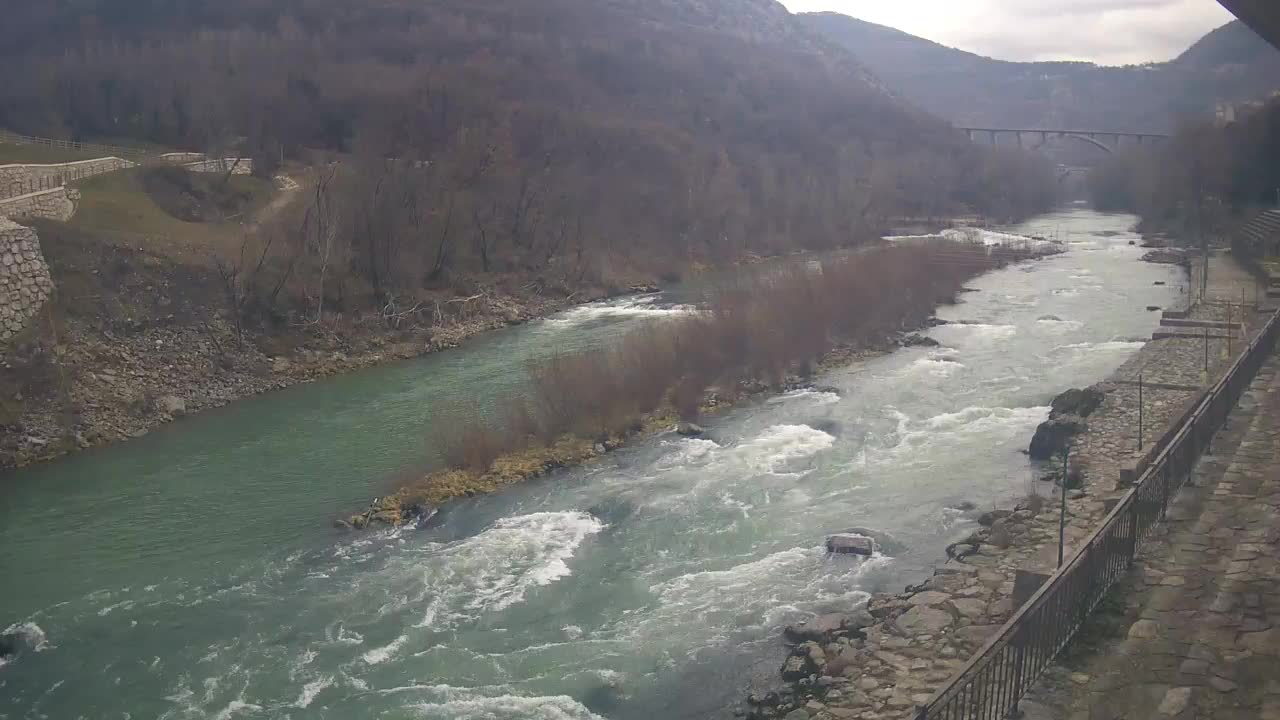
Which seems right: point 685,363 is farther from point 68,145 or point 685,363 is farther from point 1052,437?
point 68,145

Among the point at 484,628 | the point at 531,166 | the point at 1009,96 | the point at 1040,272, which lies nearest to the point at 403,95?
the point at 531,166

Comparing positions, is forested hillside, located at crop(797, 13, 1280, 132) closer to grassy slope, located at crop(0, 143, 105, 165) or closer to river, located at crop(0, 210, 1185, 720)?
river, located at crop(0, 210, 1185, 720)

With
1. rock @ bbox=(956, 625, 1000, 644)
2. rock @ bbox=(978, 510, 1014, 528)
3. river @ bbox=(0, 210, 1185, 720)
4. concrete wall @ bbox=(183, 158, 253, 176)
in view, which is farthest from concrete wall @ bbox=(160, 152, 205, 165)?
rock @ bbox=(956, 625, 1000, 644)

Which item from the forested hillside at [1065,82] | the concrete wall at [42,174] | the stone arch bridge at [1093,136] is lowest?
the concrete wall at [42,174]

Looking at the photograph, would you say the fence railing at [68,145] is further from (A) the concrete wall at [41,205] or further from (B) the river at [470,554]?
(B) the river at [470,554]

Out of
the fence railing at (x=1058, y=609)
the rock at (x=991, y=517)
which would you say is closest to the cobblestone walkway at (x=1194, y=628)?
the fence railing at (x=1058, y=609)

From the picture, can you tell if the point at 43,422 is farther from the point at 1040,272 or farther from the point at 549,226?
the point at 1040,272
